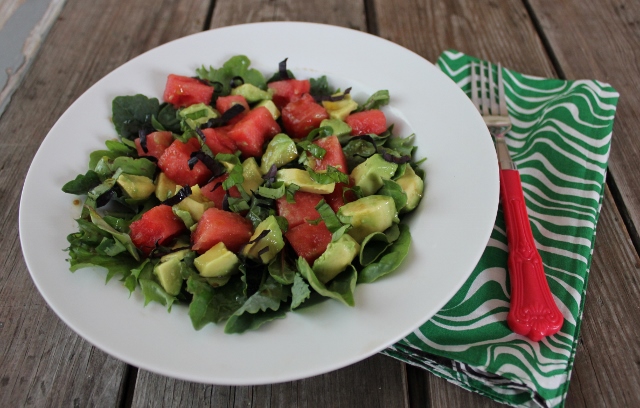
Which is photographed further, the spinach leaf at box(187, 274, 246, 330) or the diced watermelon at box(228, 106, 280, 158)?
the diced watermelon at box(228, 106, 280, 158)

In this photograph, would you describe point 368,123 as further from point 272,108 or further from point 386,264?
point 386,264

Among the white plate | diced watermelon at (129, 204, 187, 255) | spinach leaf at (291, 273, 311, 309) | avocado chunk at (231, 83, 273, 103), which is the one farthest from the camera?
avocado chunk at (231, 83, 273, 103)

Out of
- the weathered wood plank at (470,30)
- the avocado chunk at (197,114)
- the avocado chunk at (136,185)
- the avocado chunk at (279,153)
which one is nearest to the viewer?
the avocado chunk at (136,185)

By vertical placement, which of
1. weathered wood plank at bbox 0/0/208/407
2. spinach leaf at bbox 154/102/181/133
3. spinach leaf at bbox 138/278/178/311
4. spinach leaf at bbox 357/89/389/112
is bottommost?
weathered wood plank at bbox 0/0/208/407

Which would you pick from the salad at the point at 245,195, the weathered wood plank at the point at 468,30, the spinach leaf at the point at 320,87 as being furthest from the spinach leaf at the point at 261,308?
the weathered wood plank at the point at 468,30

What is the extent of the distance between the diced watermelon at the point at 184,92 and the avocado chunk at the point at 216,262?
0.77m

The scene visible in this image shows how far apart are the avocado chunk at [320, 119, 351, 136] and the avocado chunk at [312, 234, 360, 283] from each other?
0.51 m

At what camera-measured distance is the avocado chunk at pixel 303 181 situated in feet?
5.17

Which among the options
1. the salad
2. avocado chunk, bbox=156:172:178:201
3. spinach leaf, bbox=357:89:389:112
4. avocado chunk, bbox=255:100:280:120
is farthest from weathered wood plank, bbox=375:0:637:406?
avocado chunk, bbox=156:172:178:201

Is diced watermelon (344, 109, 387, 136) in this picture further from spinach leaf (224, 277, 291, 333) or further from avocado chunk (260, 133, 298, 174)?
spinach leaf (224, 277, 291, 333)

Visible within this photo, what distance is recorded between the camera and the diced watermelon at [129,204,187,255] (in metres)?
1.52

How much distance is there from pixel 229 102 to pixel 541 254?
124 centimetres

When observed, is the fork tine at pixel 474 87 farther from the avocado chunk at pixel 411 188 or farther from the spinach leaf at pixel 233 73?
the spinach leaf at pixel 233 73

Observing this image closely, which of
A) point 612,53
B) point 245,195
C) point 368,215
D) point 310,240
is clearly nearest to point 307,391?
point 310,240
